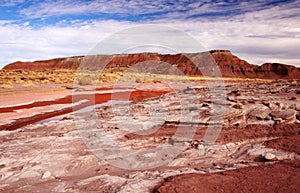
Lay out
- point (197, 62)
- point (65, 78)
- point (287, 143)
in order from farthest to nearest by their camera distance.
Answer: point (197, 62) < point (65, 78) < point (287, 143)

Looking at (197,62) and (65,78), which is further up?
(197,62)

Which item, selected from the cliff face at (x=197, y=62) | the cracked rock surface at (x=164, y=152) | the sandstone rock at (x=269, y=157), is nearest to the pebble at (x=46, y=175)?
the cracked rock surface at (x=164, y=152)

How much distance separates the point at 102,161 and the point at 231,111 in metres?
6.14

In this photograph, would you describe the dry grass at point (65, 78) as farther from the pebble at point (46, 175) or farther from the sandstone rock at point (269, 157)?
the pebble at point (46, 175)

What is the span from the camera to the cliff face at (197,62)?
109062 mm

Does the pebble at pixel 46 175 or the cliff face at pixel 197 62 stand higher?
the cliff face at pixel 197 62

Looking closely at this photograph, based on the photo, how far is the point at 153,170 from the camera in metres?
7.71

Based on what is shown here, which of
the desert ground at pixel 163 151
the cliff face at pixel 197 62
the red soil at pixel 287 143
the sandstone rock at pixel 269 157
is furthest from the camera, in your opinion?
the cliff face at pixel 197 62

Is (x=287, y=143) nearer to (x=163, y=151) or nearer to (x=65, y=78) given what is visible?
(x=163, y=151)

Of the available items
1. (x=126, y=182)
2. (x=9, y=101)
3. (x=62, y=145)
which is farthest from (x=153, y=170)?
(x=9, y=101)

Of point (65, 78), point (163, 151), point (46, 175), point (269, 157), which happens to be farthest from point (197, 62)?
point (46, 175)

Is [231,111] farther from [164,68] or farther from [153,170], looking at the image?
[164,68]

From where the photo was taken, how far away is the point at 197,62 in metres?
118

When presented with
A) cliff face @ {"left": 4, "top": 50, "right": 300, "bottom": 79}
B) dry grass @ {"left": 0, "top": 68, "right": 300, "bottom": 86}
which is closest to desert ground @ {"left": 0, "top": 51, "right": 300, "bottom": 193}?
dry grass @ {"left": 0, "top": 68, "right": 300, "bottom": 86}
